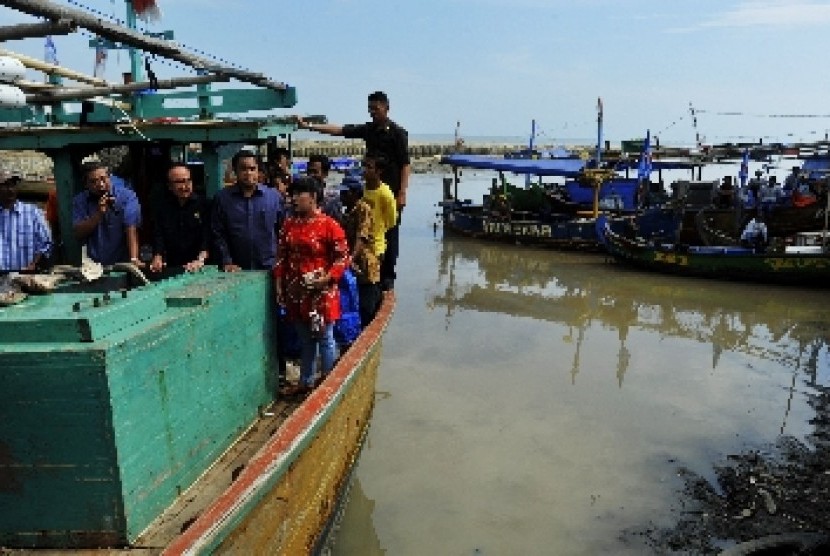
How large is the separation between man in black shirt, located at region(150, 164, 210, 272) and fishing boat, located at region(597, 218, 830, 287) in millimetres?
13663

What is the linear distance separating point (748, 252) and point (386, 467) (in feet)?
38.9

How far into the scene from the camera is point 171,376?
10.9 ft

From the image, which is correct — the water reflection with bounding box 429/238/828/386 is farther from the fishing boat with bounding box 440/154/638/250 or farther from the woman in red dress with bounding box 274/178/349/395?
the woman in red dress with bounding box 274/178/349/395

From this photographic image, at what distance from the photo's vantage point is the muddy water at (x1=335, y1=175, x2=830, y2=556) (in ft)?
18.8

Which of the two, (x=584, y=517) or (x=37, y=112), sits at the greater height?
(x=37, y=112)

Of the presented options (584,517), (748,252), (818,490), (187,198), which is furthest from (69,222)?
(748,252)

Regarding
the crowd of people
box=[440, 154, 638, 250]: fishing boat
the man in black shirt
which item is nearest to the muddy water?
the crowd of people

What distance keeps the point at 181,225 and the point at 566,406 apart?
5222 millimetres

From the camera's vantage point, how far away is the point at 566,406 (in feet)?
27.0

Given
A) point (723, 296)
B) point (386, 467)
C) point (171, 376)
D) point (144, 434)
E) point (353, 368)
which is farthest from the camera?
point (723, 296)

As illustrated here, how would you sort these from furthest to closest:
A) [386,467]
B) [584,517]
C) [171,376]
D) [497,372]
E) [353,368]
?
[497,372] → [386,467] → [584,517] → [353,368] → [171,376]

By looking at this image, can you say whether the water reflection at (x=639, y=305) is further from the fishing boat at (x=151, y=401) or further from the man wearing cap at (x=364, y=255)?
the fishing boat at (x=151, y=401)

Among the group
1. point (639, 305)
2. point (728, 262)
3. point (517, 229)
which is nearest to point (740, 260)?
point (728, 262)

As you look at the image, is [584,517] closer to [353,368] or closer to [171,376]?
[353,368]
